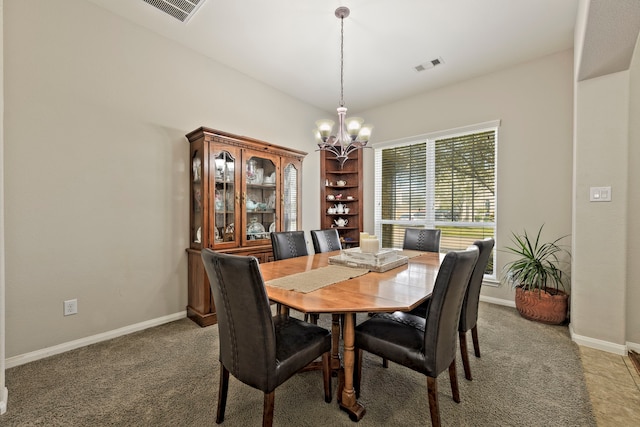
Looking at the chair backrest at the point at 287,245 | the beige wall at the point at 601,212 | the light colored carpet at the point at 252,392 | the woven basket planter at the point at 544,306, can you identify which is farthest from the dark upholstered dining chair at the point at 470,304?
the chair backrest at the point at 287,245

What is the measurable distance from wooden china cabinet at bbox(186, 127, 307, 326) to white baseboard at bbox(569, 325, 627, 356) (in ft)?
9.91

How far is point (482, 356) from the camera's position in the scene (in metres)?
2.18

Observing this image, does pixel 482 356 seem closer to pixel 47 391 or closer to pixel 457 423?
pixel 457 423

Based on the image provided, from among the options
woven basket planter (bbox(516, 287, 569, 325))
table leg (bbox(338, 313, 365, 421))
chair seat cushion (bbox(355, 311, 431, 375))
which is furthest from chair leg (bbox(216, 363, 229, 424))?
woven basket planter (bbox(516, 287, 569, 325))

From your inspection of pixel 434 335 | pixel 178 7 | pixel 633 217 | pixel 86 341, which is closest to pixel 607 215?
pixel 633 217

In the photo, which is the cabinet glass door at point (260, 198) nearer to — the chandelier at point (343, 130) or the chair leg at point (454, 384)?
the chandelier at point (343, 130)

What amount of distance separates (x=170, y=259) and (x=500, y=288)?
3781mm

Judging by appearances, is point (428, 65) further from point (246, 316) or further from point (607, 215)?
point (246, 316)

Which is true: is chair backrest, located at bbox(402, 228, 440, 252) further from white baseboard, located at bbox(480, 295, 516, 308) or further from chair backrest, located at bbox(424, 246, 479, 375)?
chair backrest, located at bbox(424, 246, 479, 375)

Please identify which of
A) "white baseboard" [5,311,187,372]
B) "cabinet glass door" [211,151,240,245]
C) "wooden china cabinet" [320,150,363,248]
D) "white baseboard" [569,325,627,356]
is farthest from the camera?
"wooden china cabinet" [320,150,363,248]

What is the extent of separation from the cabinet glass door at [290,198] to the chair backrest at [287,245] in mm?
863

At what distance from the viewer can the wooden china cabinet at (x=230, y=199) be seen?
2.82 meters

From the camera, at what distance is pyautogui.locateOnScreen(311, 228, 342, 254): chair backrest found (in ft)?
9.73

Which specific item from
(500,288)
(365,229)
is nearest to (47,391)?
(365,229)
